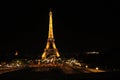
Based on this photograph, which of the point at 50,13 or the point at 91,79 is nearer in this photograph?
the point at 91,79

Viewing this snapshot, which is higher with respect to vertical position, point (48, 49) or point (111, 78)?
point (48, 49)

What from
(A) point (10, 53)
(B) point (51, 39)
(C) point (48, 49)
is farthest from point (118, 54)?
(A) point (10, 53)

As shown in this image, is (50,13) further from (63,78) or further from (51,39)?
(63,78)

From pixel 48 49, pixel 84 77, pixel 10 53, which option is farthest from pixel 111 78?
pixel 10 53

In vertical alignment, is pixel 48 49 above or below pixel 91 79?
above

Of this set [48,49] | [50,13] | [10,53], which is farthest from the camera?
[10,53]

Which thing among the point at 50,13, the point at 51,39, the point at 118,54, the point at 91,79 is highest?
the point at 50,13

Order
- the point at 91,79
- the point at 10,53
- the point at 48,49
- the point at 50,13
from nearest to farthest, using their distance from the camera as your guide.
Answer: the point at 91,79
the point at 50,13
the point at 48,49
the point at 10,53

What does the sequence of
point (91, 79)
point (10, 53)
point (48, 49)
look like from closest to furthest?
point (91, 79) → point (48, 49) → point (10, 53)

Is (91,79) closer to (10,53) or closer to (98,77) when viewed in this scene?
(98,77)
